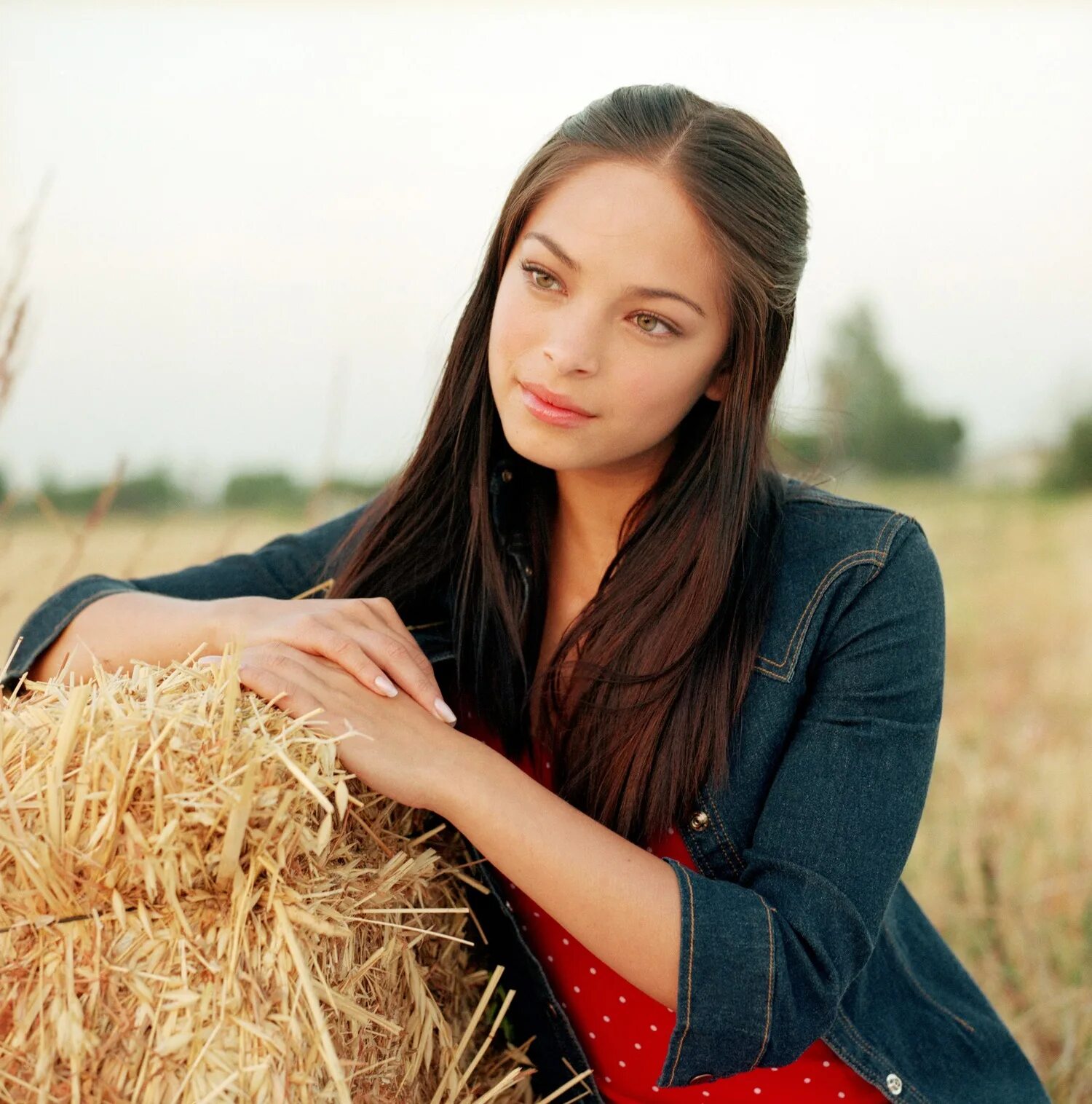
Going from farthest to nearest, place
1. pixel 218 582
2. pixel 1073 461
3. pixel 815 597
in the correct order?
pixel 1073 461
pixel 218 582
pixel 815 597

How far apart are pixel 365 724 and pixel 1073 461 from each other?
Answer: 12676 millimetres

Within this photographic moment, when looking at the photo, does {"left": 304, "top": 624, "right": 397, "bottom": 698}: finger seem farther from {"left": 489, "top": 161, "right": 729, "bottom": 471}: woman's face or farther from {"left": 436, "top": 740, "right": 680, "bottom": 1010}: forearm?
{"left": 489, "top": 161, "right": 729, "bottom": 471}: woman's face

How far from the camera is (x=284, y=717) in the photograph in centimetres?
164

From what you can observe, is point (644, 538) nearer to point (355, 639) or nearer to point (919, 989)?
point (355, 639)

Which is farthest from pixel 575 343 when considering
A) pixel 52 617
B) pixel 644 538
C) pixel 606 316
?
pixel 52 617

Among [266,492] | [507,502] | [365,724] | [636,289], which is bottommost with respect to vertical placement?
[266,492]

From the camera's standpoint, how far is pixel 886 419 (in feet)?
44.2

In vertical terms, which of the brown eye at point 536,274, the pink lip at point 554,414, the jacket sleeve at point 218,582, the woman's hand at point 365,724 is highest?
the brown eye at point 536,274

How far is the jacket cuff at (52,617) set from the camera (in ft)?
7.49

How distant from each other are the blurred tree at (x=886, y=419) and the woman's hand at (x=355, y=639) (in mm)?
11297

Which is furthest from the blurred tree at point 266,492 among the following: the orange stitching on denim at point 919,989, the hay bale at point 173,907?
the hay bale at point 173,907

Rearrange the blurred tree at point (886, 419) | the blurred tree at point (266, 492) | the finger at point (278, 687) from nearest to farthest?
the finger at point (278, 687) < the blurred tree at point (266, 492) < the blurred tree at point (886, 419)

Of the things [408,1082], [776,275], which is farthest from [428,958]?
[776,275]

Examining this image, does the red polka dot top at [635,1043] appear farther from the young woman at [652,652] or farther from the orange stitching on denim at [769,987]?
the orange stitching on denim at [769,987]
